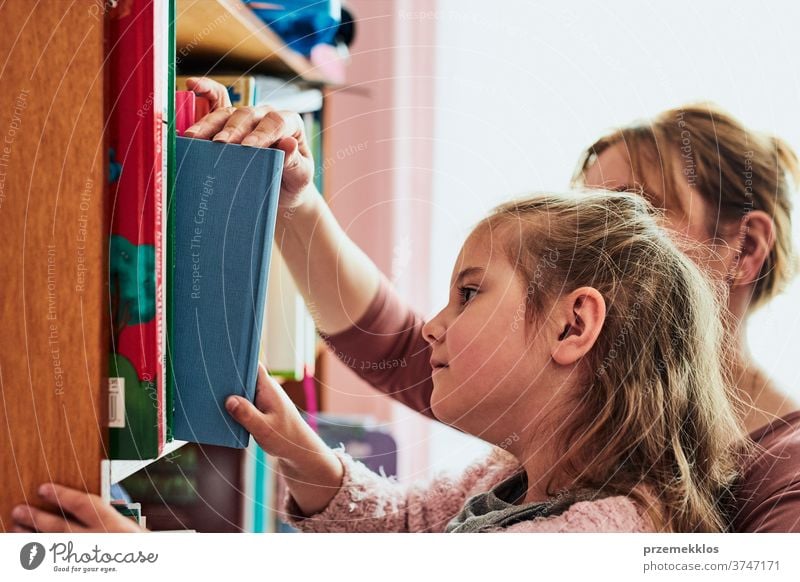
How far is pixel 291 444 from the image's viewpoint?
1.78 feet

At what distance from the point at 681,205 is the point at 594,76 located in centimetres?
12

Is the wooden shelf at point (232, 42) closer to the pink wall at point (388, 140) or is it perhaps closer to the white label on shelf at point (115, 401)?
the pink wall at point (388, 140)

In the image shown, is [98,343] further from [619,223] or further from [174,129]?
[619,223]

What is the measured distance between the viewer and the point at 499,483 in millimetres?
566

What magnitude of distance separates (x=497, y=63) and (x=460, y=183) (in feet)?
0.32

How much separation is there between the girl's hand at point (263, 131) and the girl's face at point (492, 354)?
0.13 metres

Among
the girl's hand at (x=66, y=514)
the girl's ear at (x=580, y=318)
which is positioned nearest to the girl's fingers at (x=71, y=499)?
the girl's hand at (x=66, y=514)

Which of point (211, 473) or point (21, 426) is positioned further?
point (211, 473)

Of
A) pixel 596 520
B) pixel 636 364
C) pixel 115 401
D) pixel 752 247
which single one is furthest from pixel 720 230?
pixel 115 401

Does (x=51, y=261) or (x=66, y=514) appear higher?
(x=51, y=261)

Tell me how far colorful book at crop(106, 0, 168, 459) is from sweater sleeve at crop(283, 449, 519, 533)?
15cm

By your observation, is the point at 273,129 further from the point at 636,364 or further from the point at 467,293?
the point at 636,364
